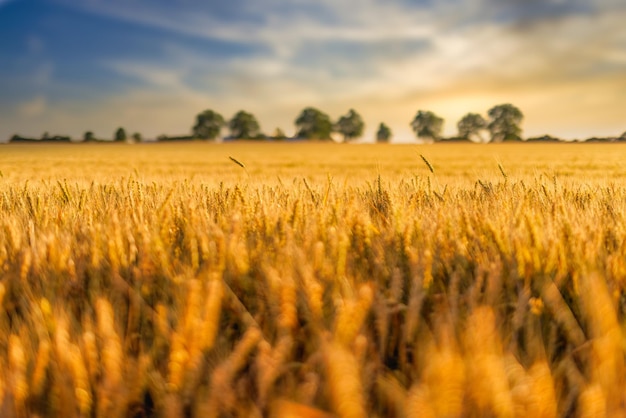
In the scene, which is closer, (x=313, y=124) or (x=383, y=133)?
(x=313, y=124)

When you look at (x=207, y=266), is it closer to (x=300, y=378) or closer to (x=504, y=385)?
(x=300, y=378)

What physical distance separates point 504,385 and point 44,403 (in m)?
1.13

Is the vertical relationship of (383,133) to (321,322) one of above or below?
above

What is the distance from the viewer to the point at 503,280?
1841 millimetres

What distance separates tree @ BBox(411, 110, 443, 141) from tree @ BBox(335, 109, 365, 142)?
17.5m

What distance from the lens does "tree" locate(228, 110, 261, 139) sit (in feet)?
400

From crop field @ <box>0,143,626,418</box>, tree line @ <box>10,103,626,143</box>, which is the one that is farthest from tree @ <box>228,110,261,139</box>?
crop field @ <box>0,143,626,418</box>

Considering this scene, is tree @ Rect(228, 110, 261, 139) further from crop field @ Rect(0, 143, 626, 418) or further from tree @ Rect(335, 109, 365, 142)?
crop field @ Rect(0, 143, 626, 418)

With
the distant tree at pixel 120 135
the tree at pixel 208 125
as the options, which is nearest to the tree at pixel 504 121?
the tree at pixel 208 125

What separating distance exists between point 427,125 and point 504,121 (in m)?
20.3

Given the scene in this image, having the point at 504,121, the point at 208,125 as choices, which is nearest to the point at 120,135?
the point at 208,125

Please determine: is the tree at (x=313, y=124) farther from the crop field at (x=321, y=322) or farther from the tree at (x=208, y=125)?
the crop field at (x=321, y=322)

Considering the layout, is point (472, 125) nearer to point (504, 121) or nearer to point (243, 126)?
point (504, 121)

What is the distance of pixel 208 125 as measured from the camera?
4631 inches
